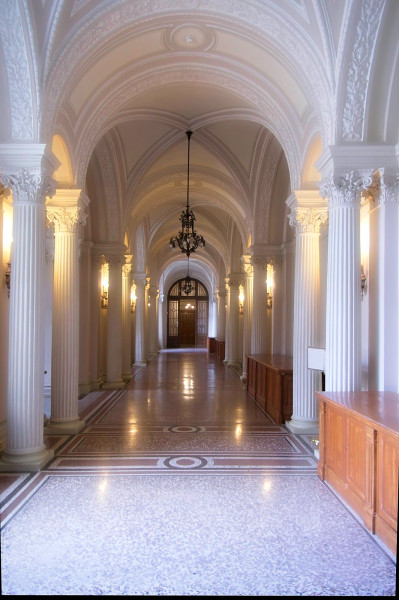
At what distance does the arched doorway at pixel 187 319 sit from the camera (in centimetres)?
3681

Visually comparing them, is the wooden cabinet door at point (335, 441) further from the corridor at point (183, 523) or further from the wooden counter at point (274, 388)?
the wooden counter at point (274, 388)

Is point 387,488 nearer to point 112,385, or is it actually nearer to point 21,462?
point 21,462

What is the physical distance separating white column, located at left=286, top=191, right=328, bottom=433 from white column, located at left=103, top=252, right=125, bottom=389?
6.02m

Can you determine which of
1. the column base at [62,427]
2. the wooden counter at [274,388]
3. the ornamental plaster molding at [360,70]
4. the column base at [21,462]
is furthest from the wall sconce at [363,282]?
the column base at [62,427]

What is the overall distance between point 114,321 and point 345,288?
7928 millimetres

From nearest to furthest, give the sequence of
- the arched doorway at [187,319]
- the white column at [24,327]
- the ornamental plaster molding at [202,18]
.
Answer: the white column at [24,327], the ornamental plaster molding at [202,18], the arched doorway at [187,319]

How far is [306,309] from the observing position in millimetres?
7625

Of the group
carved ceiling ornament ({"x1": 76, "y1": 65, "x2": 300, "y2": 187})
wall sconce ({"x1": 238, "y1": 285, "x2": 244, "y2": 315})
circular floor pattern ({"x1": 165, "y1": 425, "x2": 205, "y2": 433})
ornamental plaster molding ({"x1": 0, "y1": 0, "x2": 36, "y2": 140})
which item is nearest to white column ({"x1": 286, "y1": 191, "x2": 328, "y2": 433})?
carved ceiling ornament ({"x1": 76, "y1": 65, "x2": 300, "y2": 187})

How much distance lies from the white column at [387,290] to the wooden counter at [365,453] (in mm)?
384

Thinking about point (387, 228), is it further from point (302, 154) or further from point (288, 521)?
point (288, 521)

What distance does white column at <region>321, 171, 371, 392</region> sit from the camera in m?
5.75

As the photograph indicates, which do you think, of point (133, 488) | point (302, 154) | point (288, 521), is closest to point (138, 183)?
point (302, 154)

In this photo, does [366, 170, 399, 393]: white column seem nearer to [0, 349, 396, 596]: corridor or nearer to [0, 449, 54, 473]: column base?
[0, 349, 396, 596]: corridor

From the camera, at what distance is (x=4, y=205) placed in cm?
655
